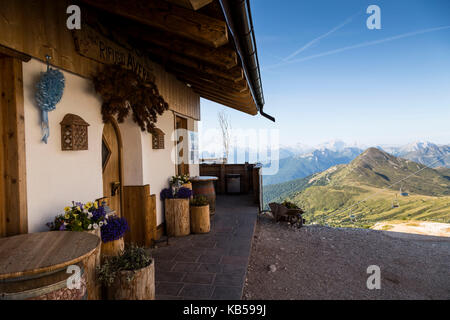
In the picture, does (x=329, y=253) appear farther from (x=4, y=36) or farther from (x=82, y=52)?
(x=4, y=36)

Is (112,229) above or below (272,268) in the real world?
above

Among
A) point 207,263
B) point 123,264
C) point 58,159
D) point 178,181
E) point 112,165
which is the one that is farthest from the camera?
point 178,181

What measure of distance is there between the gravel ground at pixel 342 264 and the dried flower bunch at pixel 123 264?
1371mm

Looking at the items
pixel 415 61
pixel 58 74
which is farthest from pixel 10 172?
pixel 415 61

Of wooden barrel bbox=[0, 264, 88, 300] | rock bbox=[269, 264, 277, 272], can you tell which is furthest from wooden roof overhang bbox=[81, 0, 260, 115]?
rock bbox=[269, 264, 277, 272]

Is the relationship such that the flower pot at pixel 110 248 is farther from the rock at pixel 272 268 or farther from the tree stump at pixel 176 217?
the rock at pixel 272 268

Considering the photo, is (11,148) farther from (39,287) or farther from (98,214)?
(39,287)

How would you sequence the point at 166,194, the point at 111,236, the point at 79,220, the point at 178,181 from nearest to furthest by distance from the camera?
the point at 79,220 → the point at 111,236 → the point at 166,194 → the point at 178,181

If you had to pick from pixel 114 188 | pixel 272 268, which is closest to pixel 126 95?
pixel 114 188

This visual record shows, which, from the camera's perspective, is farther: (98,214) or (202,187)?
(202,187)

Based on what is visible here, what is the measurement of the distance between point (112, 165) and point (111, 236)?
4.22 ft

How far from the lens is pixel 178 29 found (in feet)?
8.32

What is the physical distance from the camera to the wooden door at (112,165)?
11.6 ft
